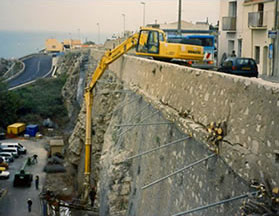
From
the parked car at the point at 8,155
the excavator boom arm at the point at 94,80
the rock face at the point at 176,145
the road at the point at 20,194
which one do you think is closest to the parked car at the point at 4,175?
the road at the point at 20,194

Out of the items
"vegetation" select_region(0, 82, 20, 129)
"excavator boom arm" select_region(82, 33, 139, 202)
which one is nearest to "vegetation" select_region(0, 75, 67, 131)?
"vegetation" select_region(0, 82, 20, 129)

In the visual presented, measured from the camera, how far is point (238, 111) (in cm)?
596

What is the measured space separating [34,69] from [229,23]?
2574 inches

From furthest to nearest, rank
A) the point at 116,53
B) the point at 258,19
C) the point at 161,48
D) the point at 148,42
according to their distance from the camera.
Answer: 1. the point at 258,19
2. the point at 116,53
3. the point at 148,42
4. the point at 161,48

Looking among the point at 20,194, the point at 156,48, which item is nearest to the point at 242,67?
the point at 156,48

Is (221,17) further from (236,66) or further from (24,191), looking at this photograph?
(24,191)

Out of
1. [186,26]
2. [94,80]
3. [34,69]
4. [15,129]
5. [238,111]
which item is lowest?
[15,129]

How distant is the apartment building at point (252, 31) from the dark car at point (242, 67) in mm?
3797

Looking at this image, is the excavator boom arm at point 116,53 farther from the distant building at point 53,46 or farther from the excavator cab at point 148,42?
the distant building at point 53,46

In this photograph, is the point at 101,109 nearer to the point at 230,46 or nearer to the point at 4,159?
the point at 230,46

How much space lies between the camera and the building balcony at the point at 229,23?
89.1 ft

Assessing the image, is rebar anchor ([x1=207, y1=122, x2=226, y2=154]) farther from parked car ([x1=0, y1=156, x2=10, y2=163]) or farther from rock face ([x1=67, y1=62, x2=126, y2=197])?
parked car ([x1=0, y1=156, x2=10, y2=163])

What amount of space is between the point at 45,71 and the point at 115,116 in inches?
2790

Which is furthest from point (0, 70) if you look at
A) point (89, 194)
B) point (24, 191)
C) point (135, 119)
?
point (135, 119)
